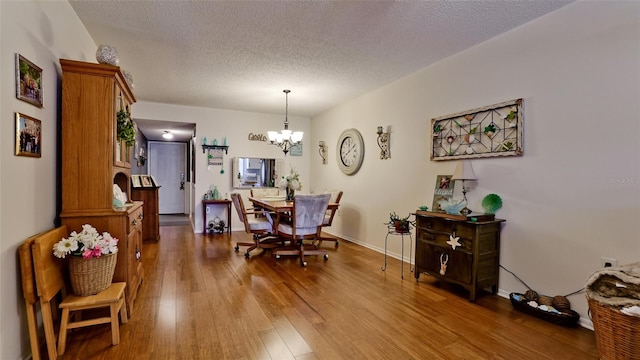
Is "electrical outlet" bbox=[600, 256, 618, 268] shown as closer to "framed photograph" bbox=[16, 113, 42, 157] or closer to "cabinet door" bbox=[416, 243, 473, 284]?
"cabinet door" bbox=[416, 243, 473, 284]

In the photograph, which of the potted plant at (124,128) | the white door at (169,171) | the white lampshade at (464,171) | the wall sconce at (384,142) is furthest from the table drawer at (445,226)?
the white door at (169,171)

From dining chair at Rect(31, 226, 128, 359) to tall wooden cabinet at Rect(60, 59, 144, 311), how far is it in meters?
0.18

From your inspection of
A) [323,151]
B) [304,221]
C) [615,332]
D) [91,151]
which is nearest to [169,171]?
[323,151]

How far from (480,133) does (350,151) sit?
97.8 inches

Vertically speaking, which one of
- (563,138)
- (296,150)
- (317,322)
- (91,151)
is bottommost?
(317,322)

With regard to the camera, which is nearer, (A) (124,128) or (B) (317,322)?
(B) (317,322)

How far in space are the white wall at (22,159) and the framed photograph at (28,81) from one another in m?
0.03

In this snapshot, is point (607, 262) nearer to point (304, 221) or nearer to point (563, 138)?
point (563, 138)

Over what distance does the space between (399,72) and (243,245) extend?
3.22 meters

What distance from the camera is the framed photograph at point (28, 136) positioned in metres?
1.67

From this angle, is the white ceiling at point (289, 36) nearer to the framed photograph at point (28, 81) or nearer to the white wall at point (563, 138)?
the white wall at point (563, 138)

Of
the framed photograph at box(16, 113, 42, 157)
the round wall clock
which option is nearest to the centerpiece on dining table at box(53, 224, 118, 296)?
the framed photograph at box(16, 113, 42, 157)

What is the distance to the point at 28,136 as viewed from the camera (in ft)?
5.79

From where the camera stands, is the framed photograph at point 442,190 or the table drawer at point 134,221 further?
the framed photograph at point 442,190
